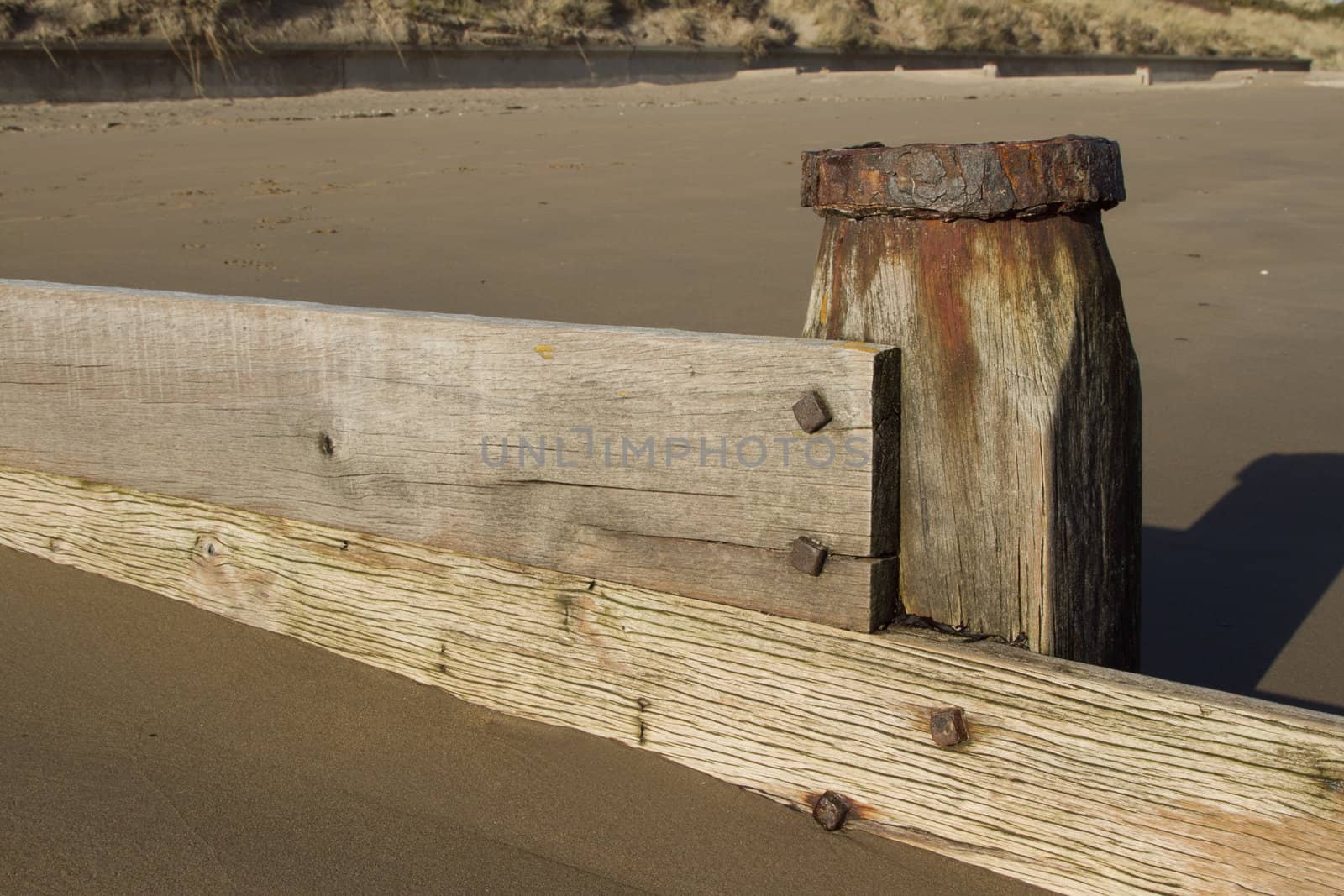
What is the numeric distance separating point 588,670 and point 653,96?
1304cm

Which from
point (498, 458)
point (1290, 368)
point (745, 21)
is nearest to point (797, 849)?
point (498, 458)

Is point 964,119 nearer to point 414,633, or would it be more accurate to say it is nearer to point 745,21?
point 414,633

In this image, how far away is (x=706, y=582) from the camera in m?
1.57

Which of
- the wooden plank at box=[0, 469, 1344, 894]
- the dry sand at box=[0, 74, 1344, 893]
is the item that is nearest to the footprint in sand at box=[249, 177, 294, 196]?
the dry sand at box=[0, 74, 1344, 893]

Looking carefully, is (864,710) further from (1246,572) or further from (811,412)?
(1246,572)

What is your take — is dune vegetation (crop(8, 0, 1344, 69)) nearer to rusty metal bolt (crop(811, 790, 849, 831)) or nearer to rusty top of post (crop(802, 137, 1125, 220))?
rusty top of post (crop(802, 137, 1125, 220))

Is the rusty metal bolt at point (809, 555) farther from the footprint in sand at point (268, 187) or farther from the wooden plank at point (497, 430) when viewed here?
the footprint in sand at point (268, 187)

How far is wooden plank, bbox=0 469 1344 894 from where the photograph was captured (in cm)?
127

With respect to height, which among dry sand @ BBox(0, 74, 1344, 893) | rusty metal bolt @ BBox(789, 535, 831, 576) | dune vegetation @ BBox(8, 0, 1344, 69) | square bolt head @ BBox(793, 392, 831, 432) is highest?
dune vegetation @ BBox(8, 0, 1344, 69)

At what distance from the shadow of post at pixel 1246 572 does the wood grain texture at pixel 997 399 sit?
917 mm

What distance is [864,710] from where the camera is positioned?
1.49 meters

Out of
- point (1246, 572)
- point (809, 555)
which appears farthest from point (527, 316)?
point (809, 555)

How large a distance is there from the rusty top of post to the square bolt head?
0.79ft

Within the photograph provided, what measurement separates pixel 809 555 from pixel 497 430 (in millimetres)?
485
